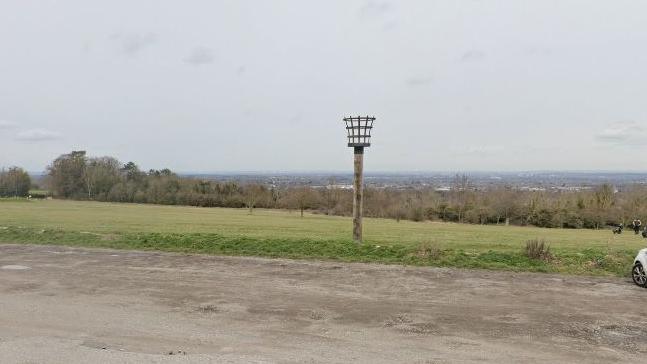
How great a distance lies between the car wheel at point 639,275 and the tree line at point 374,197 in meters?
51.0

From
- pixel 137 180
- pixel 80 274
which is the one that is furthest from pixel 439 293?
pixel 137 180

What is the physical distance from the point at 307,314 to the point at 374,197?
62809 mm

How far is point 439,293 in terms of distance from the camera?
9922 millimetres

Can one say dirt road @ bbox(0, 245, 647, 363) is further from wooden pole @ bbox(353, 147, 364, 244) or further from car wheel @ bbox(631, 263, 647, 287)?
wooden pole @ bbox(353, 147, 364, 244)

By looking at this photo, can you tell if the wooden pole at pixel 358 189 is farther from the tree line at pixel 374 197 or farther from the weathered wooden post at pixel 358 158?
the tree line at pixel 374 197

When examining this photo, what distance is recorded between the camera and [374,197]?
2788 inches

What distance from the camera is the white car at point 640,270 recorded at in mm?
10586

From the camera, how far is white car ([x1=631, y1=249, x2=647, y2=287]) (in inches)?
417

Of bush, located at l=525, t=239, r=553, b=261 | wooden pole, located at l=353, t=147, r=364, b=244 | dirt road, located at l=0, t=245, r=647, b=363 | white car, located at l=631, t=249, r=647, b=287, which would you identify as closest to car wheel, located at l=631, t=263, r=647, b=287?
white car, located at l=631, t=249, r=647, b=287

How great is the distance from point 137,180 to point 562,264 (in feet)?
290

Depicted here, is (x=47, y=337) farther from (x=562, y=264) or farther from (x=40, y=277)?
(x=562, y=264)

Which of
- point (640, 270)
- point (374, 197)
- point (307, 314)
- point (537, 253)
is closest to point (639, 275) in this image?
point (640, 270)

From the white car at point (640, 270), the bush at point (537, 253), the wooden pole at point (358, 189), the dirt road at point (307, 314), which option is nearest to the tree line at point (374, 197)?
the wooden pole at point (358, 189)

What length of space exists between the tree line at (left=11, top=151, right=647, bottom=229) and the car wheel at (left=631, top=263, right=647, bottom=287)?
2009 inches
